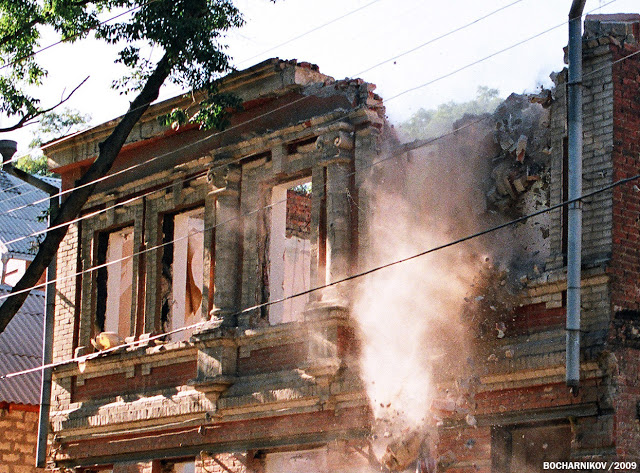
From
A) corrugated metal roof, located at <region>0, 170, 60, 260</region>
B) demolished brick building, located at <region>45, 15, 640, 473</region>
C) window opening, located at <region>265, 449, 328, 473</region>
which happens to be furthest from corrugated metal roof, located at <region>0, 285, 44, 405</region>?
window opening, located at <region>265, 449, 328, 473</region>

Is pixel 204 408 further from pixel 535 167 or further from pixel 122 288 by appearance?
pixel 535 167

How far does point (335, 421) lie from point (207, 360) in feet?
8.28

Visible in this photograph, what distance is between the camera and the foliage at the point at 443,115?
599 inches

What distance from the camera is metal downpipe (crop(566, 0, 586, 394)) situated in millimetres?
12672

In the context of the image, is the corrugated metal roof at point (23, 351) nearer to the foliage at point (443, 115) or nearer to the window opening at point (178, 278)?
the window opening at point (178, 278)

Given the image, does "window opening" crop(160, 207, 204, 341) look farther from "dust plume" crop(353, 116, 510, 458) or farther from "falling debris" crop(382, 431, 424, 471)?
"falling debris" crop(382, 431, 424, 471)

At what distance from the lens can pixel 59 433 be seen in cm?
1981

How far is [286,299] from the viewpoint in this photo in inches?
629

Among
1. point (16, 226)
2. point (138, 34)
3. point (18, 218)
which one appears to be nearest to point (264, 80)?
point (138, 34)

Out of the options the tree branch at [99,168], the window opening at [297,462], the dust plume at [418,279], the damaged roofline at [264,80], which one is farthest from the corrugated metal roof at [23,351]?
the dust plume at [418,279]

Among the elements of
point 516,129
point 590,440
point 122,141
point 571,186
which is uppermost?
point 122,141

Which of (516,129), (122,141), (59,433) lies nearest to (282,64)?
(122,141)

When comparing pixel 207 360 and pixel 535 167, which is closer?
pixel 535 167

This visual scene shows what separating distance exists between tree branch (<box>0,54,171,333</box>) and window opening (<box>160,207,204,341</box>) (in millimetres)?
1377
